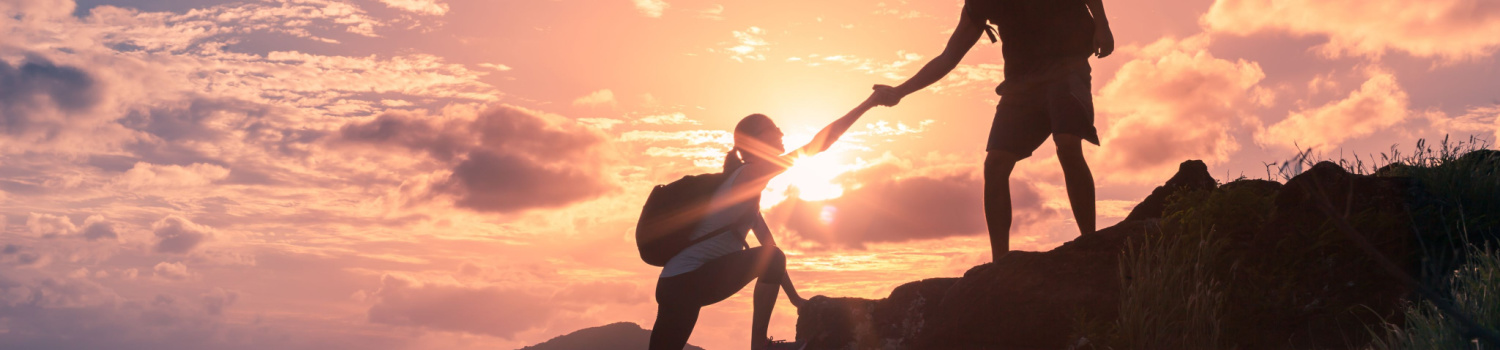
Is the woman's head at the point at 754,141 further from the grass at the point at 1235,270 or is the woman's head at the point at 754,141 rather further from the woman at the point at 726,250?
the grass at the point at 1235,270

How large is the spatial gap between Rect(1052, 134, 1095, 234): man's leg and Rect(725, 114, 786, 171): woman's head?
204cm

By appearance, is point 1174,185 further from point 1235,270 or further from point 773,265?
point 773,265

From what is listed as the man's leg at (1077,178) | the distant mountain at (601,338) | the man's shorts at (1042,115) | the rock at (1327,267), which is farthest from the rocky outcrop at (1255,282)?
the distant mountain at (601,338)

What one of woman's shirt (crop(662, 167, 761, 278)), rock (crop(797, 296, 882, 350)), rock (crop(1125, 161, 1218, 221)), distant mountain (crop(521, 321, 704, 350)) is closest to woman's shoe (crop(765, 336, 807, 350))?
rock (crop(797, 296, 882, 350))

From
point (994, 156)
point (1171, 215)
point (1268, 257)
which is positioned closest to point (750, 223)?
point (994, 156)

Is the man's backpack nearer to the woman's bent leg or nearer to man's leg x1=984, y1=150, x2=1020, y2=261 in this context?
the woman's bent leg

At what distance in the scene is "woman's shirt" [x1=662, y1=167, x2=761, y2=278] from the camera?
17.9ft

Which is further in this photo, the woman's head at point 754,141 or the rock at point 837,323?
the rock at point 837,323

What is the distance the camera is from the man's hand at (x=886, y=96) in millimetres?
6859

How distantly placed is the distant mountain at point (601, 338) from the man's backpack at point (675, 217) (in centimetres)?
14076

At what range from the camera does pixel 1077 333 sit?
5.69 meters

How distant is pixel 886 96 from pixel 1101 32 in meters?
1.54

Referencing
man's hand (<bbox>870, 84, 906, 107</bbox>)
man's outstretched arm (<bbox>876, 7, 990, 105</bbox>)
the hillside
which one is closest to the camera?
the hillside

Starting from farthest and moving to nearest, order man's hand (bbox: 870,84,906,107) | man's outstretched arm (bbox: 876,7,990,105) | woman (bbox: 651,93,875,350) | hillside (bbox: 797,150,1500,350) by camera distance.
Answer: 1. man's outstretched arm (bbox: 876,7,990,105)
2. man's hand (bbox: 870,84,906,107)
3. hillside (bbox: 797,150,1500,350)
4. woman (bbox: 651,93,875,350)
